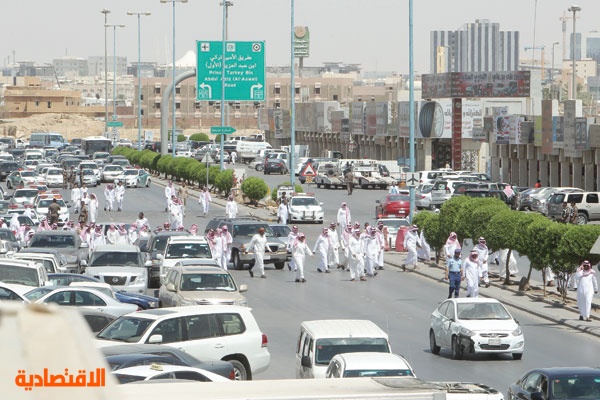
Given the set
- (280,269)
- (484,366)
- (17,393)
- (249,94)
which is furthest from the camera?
(249,94)

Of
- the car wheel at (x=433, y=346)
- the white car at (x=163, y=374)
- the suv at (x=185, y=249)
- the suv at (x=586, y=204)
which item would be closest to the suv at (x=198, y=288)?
the car wheel at (x=433, y=346)

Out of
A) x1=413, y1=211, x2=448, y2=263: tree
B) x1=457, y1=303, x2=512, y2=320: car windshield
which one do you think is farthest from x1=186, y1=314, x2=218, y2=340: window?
x1=413, y1=211, x2=448, y2=263: tree

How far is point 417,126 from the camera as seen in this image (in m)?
89.2

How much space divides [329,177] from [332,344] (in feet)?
208

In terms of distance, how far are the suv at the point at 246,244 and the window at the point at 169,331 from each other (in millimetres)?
18862

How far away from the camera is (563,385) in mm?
14906

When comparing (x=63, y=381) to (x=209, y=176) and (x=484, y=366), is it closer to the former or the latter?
(x=484, y=366)

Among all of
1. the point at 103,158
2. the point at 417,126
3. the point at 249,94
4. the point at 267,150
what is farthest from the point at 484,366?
the point at 267,150

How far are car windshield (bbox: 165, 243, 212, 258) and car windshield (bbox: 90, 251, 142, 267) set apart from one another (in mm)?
1900

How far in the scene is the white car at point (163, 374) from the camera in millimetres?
13016

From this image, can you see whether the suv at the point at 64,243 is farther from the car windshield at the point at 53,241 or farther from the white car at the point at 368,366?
the white car at the point at 368,366

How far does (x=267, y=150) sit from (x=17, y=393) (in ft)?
337

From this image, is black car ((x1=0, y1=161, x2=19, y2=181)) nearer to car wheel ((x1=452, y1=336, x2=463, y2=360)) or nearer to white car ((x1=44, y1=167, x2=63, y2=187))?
white car ((x1=44, y1=167, x2=63, y2=187))

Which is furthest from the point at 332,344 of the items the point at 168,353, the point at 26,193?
the point at 26,193
